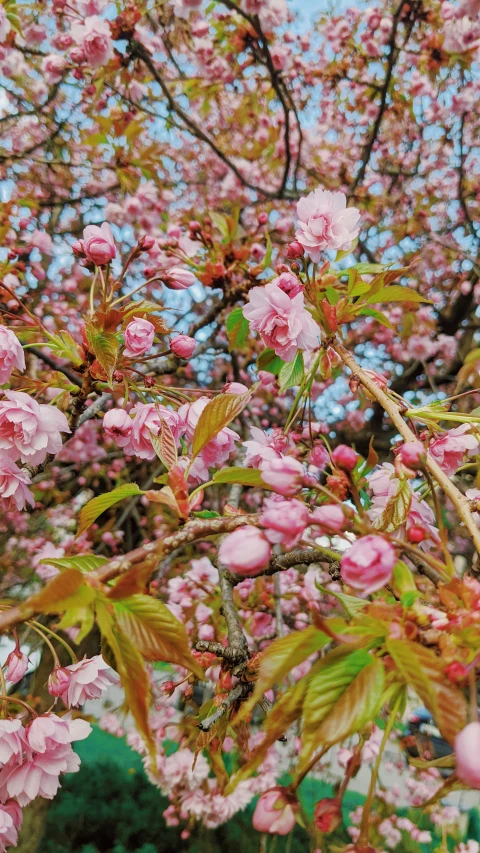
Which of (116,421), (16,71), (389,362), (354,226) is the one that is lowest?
(116,421)

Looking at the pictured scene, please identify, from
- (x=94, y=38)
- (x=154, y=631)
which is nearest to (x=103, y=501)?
(x=154, y=631)

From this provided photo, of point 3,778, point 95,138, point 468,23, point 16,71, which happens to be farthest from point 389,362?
point 3,778

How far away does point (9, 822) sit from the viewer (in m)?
0.72

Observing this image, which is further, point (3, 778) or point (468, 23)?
point (468, 23)

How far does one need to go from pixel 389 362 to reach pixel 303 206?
11.0 ft

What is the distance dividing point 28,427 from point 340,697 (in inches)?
25.5

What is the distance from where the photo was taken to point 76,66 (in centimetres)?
220

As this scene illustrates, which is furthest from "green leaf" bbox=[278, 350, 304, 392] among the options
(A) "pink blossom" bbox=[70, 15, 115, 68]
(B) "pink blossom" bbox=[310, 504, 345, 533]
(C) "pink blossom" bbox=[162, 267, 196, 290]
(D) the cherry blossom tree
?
(A) "pink blossom" bbox=[70, 15, 115, 68]

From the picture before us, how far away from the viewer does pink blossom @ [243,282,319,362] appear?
2.89 feet

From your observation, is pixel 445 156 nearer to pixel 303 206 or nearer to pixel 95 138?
pixel 95 138

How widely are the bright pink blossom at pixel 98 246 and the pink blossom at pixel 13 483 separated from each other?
412 millimetres

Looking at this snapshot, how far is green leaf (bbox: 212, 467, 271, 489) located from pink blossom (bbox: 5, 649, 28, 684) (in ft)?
1.72

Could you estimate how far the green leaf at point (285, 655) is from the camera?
0.39 metres

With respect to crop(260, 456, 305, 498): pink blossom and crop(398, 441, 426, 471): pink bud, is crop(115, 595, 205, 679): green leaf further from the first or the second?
crop(398, 441, 426, 471): pink bud
